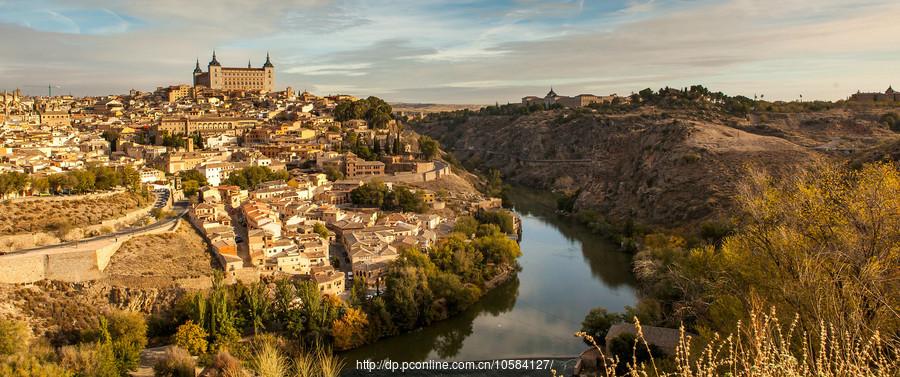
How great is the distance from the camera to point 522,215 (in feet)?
88.5

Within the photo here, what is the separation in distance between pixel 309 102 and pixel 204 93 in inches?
290

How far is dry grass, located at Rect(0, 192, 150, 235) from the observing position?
1327 cm

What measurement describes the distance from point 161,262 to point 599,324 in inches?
355

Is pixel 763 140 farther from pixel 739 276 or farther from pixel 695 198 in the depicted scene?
pixel 739 276

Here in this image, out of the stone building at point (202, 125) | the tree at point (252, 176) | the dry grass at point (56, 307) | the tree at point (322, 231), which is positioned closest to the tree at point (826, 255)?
the dry grass at point (56, 307)

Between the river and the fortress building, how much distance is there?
106 feet

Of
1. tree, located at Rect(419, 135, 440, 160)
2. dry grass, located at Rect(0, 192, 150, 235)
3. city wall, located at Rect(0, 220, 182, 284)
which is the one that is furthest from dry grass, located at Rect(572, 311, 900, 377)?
tree, located at Rect(419, 135, 440, 160)

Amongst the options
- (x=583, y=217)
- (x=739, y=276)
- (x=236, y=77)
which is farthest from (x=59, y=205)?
(x=236, y=77)

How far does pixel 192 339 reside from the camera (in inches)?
410

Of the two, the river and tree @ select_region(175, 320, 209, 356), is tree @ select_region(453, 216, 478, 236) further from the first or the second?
tree @ select_region(175, 320, 209, 356)

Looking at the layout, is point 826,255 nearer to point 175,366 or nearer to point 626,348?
point 626,348

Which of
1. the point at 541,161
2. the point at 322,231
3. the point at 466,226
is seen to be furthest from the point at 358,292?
the point at 541,161

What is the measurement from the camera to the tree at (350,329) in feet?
37.2

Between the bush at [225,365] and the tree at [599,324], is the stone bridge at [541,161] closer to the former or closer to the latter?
the tree at [599,324]
